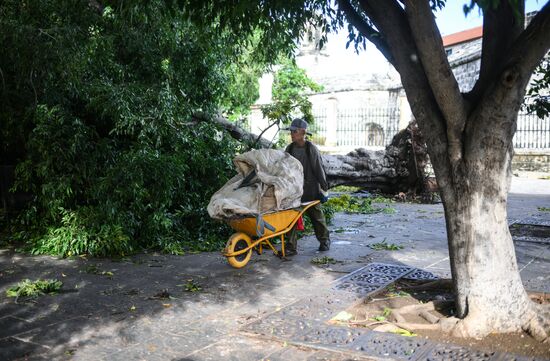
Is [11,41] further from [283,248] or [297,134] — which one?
[283,248]

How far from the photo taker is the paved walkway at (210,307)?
13.4 feet

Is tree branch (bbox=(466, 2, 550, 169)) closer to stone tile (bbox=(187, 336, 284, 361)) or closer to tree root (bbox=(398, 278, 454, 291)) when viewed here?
tree root (bbox=(398, 278, 454, 291))

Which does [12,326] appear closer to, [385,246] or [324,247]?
[324,247]

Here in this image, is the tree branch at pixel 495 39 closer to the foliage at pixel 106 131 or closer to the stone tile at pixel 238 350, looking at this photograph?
the stone tile at pixel 238 350

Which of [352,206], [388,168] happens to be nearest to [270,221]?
[352,206]

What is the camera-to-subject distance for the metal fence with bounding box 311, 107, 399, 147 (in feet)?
85.9

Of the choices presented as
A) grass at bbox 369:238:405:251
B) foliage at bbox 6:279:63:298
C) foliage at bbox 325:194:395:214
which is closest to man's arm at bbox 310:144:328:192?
grass at bbox 369:238:405:251

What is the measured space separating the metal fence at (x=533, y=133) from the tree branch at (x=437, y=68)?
762 inches

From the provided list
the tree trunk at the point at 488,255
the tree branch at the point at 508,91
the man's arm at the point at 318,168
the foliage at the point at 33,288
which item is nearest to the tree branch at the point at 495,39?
the tree branch at the point at 508,91

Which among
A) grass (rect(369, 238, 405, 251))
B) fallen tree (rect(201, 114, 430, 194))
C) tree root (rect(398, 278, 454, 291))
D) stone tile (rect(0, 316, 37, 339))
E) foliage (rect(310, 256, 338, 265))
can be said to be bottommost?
stone tile (rect(0, 316, 37, 339))

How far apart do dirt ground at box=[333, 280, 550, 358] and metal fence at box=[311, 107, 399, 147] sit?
67.9 feet

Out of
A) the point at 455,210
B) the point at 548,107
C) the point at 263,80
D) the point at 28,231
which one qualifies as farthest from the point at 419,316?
the point at 263,80

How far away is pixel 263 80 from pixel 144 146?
2512 centimetres

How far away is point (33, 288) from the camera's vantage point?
227 inches
